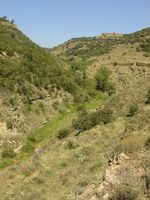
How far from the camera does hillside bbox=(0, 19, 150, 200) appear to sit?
46.8 feet

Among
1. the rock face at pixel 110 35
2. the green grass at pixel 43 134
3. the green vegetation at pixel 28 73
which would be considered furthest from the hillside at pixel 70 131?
the rock face at pixel 110 35

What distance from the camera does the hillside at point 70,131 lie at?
1427 centimetres

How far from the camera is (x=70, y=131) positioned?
31141 mm

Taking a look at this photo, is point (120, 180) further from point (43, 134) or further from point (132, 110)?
point (43, 134)

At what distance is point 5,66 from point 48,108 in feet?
26.1

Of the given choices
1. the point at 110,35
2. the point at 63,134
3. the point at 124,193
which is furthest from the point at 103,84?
the point at 110,35

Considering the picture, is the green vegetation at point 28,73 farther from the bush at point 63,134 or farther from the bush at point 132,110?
the bush at point 132,110

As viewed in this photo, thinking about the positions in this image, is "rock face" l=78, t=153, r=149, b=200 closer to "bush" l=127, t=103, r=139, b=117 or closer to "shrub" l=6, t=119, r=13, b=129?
"bush" l=127, t=103, r=139, b=117

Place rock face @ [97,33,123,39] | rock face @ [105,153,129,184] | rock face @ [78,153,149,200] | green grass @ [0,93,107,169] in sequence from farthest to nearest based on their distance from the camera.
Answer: rock face @ [97,33,123,39]
green grass @ [0,93,107,169]
rock face @ [105,153,129,184]
rock face @ [78,153,149,200]

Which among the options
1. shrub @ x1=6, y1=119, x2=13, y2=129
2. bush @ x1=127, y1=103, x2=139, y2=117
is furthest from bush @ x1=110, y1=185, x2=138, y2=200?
shrub @ x1=6, y1=119, x2=13, y2=129

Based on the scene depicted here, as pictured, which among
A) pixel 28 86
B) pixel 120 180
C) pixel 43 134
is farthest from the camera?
pixel 28 86

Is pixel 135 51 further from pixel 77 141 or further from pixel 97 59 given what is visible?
pixel 77 141

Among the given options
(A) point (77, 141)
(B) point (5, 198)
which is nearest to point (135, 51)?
(A) point (77, 141)

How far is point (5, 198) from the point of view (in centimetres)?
1855
